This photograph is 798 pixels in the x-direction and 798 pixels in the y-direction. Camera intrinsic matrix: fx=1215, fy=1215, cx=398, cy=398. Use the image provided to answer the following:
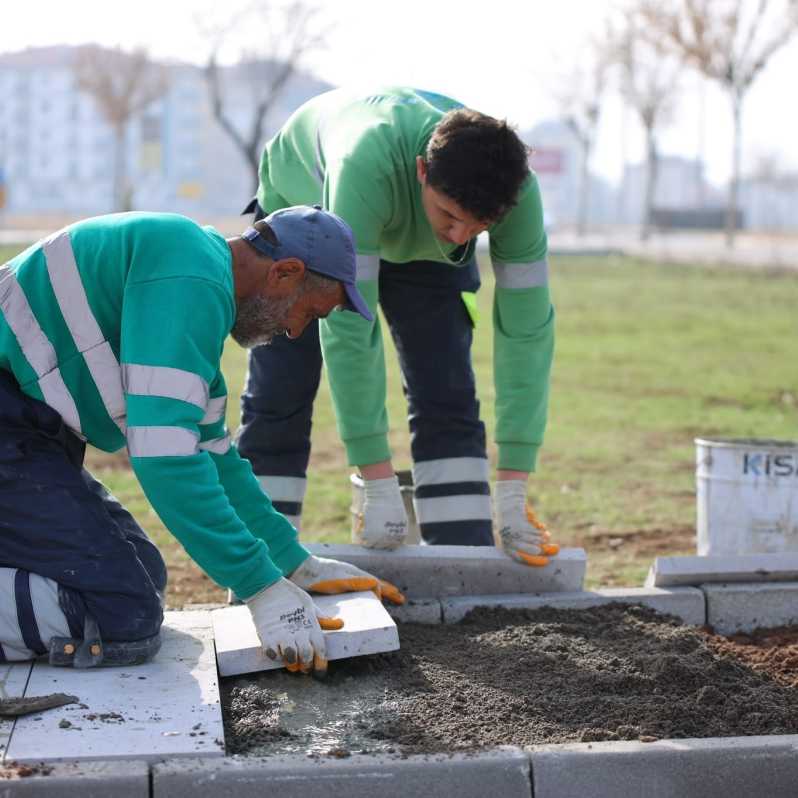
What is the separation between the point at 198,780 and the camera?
2.75m

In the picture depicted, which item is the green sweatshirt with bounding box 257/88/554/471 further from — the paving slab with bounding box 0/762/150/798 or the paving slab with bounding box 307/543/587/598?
the paving slab with bounding box 0/762/150/798

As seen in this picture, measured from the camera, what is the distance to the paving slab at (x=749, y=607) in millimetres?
4266

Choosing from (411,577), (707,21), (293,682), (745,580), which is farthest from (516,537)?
(707,21)

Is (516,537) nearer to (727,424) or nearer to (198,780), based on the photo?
(198,780)

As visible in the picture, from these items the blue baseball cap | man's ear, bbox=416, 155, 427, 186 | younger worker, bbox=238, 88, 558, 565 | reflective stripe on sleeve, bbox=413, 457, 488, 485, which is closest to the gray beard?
the blue baseball cap

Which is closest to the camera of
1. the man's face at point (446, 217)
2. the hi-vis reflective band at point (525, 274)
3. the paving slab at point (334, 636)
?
the paving slab at point (334, 636)

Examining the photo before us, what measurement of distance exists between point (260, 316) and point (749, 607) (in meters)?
2.11

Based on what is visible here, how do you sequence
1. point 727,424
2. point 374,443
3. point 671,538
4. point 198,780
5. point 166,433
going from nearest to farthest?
point 198,780
point 166,433
point 374,443
point 671,538
point 727,424

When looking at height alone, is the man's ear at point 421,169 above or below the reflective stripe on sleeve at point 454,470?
above

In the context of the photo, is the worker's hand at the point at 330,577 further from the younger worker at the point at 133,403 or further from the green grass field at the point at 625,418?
the green grass field at the point at 625,418

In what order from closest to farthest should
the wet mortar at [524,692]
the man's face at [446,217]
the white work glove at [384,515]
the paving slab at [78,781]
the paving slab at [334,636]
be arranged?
the paving slab at [78,781], the wet mortar at [524,692], the paving slab at [334,636], the man's face at [446,217], the white work glove at [384,515]

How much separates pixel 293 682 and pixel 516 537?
1.14 metres

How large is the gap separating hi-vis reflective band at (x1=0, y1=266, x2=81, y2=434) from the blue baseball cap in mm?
618

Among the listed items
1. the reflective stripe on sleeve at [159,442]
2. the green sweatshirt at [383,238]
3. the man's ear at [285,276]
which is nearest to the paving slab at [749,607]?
the green sweatshirt at [383,238]
